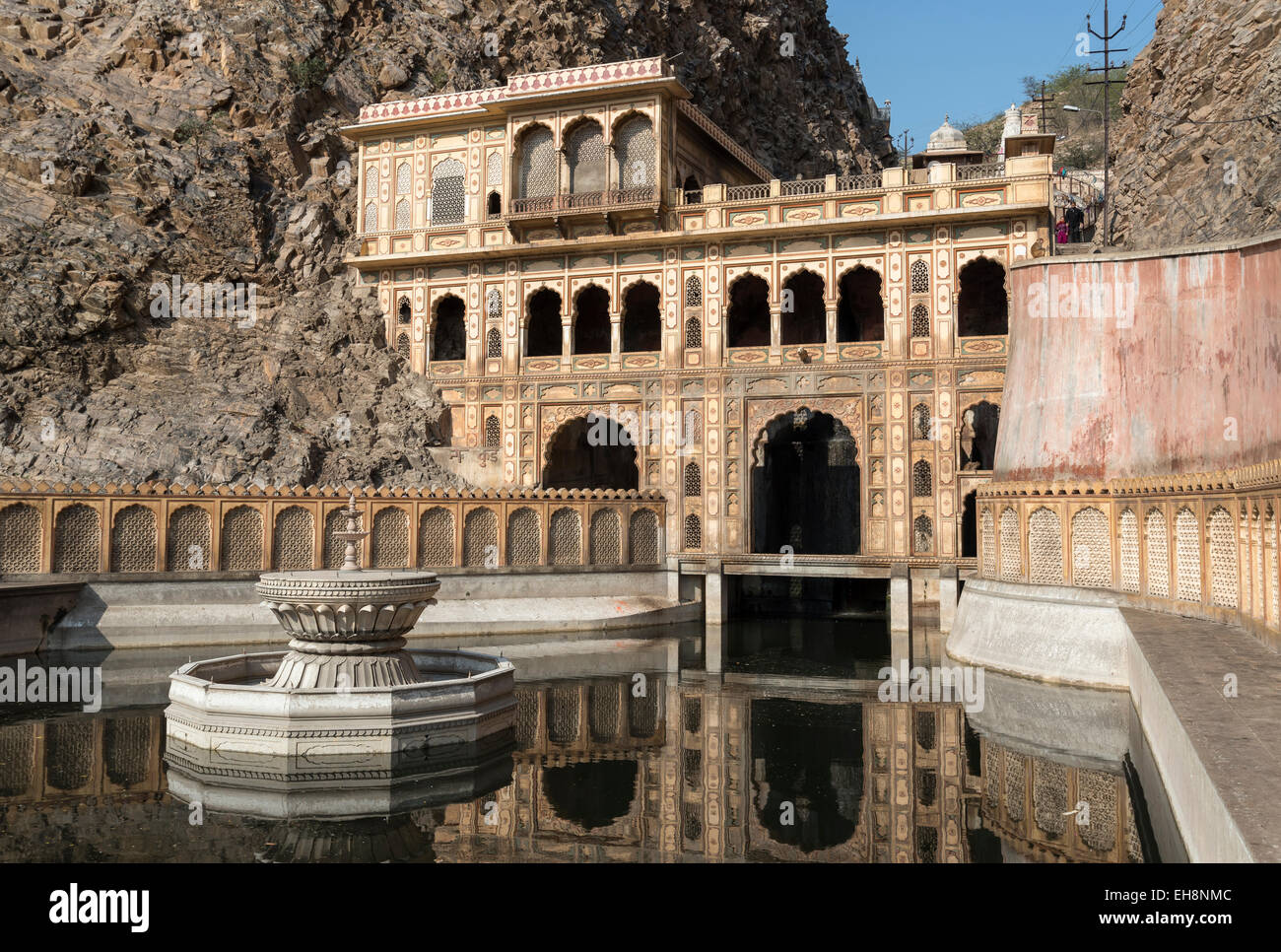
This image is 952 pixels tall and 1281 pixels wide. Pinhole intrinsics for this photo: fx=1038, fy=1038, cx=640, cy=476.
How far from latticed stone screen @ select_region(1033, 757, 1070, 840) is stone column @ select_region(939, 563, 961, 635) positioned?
1341cm

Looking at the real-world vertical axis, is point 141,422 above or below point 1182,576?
above

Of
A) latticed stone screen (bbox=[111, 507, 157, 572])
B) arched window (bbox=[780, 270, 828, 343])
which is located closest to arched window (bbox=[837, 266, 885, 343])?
arched window (bbox=[780, 270, 828, 343])

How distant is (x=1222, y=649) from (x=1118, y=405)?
7024 mm

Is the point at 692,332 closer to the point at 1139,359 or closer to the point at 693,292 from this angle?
the point at 693,292

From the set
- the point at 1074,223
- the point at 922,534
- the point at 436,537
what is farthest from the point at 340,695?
the point at 1074,223

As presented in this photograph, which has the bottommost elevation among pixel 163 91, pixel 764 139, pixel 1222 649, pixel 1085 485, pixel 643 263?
pixel 1222 649

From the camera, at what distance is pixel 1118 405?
56.6 feet

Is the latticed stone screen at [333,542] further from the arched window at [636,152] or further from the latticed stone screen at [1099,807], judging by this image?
the latticed stone screen at [1099,807]

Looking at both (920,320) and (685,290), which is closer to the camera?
(920,320)

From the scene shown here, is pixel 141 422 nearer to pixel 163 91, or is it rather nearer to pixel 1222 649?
pixel 163 91

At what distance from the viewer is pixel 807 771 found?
11.3 metres

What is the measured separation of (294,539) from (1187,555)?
55.7ft

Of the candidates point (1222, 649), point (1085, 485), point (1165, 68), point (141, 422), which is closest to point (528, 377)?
point (141, 422)

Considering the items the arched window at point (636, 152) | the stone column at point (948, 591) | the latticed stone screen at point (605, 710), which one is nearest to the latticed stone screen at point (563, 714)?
the latticed stone screen at point (605, 710)
